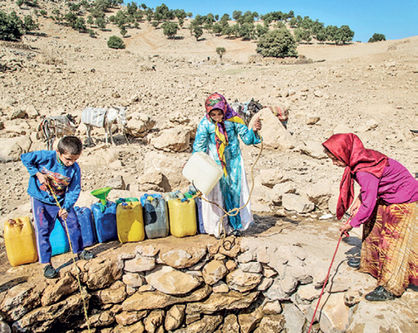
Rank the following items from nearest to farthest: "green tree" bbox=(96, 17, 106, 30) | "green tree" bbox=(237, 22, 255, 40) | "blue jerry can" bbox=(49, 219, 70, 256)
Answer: "blue jerry can" bbox=(49, 219, 70, 256) → "green tree" bbox=(96, 17, 106, 30) → "green tree" bbox=(237, 22, 255, 40)

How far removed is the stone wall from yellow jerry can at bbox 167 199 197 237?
0.10 metres

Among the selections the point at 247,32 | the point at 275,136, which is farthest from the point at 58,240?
the point at 247,32

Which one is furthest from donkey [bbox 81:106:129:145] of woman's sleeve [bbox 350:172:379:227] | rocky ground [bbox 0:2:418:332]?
woman's sleeve [bbox 350:172:379:227]

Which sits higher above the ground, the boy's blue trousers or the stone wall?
the boy's blue trousers

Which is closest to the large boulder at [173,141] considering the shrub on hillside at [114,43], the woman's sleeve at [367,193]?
the woman's sleeve at [367,193]

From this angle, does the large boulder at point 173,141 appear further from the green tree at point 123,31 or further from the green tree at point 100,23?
the green tree at point 100,23

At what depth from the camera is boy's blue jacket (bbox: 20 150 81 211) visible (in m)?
2.70

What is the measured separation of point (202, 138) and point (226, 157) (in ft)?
1.12

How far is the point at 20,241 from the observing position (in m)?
2.93

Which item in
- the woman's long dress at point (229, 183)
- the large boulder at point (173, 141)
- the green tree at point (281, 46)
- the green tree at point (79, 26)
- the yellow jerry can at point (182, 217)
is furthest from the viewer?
the green tree at point (79, 26)

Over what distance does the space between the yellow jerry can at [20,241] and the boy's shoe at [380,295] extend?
124 inches

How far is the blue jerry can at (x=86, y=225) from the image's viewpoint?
316cm

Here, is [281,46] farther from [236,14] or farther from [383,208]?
[236,14]

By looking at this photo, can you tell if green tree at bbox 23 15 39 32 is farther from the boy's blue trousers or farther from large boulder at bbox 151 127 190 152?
the boy's blue trousers
